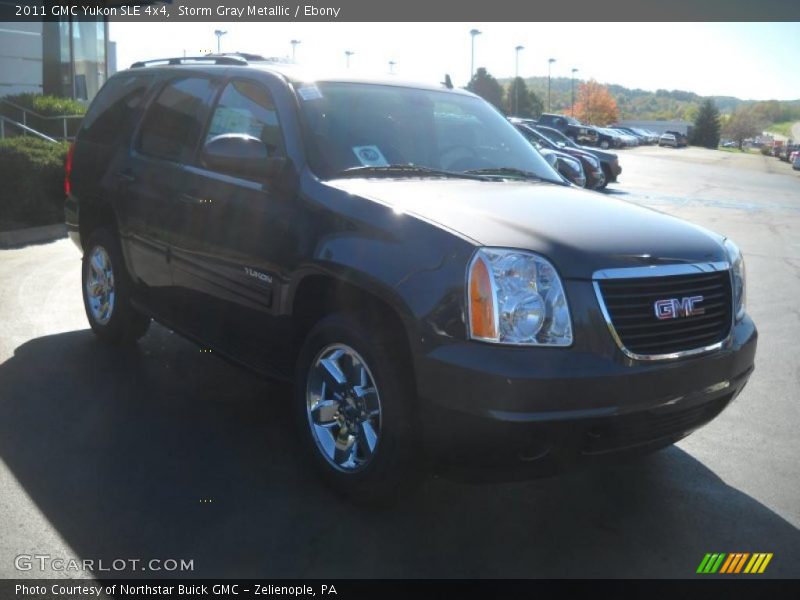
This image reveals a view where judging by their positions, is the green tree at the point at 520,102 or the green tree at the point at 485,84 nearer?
the green tree at the point at 485,84

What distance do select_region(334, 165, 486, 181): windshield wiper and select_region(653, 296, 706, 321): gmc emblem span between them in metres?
1.45

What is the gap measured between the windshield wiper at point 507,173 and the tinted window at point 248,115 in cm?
110

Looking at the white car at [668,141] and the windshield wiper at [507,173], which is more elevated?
the white car at [668,141]

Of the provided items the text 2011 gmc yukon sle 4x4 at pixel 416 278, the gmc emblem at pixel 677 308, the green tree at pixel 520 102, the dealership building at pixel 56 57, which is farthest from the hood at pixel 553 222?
the green tree at pixel 520 102

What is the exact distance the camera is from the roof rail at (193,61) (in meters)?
5.21

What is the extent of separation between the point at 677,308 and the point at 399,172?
1.61 metres

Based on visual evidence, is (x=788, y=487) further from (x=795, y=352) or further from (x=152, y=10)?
(x=152, y=10)

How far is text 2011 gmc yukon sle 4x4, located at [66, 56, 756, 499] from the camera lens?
323cm

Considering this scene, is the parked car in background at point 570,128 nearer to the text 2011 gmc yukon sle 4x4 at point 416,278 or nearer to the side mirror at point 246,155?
the text 2011 gmc yukon sle 4x4 at point 416,278

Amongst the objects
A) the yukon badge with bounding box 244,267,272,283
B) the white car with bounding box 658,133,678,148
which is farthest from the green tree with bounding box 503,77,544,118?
the yukon badge with bounding box 244,267,272,283

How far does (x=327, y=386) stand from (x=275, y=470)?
580mm

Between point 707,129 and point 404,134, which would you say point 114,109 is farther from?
point 707,129

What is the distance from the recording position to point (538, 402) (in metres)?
3.12

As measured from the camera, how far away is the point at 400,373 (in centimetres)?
348
